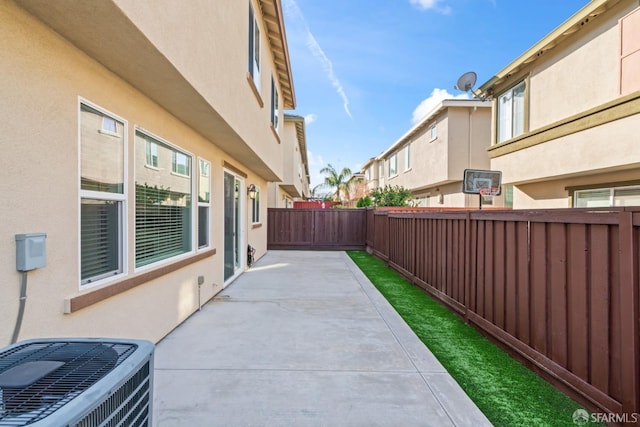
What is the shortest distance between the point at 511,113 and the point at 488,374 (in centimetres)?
957

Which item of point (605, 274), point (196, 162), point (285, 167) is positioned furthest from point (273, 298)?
point (285, 167)

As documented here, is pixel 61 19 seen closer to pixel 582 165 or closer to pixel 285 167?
pixel 582 165

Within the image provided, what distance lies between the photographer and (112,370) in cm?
129

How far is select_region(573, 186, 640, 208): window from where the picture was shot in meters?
7.39

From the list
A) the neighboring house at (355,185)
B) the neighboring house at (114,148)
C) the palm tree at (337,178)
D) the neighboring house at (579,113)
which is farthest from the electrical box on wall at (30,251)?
the palm tree at (337,178)

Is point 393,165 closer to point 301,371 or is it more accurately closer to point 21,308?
point 301,371

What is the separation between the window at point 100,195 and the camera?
2.99 metres

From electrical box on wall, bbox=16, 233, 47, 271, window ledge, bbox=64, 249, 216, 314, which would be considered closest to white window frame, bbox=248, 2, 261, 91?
window ledge, bbox=64, 249, 216, 314

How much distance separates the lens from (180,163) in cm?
510

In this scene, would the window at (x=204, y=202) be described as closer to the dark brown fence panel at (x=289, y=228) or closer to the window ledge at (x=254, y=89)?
the window ledge at (x=254, y=89)

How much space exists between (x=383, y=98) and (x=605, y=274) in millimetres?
25423

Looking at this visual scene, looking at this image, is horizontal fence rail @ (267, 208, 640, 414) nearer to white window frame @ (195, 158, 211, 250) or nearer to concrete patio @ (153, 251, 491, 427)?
concrete patio @ (153, 251, 491, 427)

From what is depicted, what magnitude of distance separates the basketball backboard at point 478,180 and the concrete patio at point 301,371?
292 centimetres

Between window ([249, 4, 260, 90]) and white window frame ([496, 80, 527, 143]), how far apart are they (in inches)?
306
